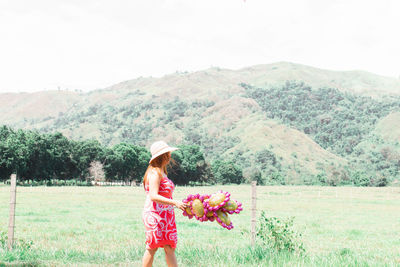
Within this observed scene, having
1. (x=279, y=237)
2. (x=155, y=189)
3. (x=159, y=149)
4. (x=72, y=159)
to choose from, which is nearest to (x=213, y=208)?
(x=155, y=189)

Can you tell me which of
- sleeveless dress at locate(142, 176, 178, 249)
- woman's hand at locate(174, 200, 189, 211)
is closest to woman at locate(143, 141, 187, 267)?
sleeveless dress at locate(142, 176, 178, 249)

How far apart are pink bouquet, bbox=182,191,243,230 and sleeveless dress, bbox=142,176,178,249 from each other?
0.46 metres

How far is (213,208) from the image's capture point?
20.2 ft

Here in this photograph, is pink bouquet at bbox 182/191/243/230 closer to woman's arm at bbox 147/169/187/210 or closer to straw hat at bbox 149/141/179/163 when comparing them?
woman's arm at bbox 147/169/187/210

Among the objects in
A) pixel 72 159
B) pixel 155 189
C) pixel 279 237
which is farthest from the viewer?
pixel 72 159

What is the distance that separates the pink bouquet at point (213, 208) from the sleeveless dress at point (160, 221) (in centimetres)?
46

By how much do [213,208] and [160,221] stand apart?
1011 millimetres

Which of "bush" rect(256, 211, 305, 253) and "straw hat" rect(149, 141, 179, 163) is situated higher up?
"straw hat" rect(149, 141, 179, 163)

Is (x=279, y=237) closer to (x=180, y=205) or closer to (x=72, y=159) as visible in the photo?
(x=180, y=205)

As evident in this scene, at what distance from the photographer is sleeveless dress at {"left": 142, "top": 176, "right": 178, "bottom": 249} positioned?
21.8 feet

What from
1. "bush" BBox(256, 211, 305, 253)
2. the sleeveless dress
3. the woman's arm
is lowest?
"bush" BBox(256, 211, 305, 253)

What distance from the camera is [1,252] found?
32.0ft

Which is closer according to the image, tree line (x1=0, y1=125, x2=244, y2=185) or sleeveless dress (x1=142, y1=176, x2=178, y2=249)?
sleeveless dress (x1=142, y1=176, x2=178, y2=249)

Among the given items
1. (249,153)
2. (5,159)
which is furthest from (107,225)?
(249,153)
